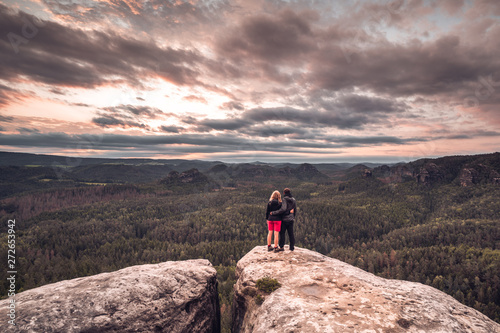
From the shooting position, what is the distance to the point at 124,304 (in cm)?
1200

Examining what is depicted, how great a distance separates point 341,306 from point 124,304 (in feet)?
40.4

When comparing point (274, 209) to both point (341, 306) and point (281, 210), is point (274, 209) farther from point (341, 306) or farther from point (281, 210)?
point (341, 306)

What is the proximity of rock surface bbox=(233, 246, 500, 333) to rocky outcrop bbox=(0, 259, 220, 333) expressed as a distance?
3.33 meters

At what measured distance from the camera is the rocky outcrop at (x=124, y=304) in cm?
1038

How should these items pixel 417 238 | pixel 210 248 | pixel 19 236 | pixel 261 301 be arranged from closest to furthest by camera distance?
1. pixel 261 301
2. pixel 210 248
3. pixel 417 238
4. pixel 19 236

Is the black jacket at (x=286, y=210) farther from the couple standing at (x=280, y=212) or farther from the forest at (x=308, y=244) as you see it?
the forest at (x=308, y=244)

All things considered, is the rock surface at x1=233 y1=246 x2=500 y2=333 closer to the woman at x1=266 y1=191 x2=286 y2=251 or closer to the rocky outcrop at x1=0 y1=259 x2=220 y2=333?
the woman at x1=266 y1=191 x2=286 y2=251

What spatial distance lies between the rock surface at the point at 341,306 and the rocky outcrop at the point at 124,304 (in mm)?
3332

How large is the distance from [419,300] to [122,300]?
55.9 feet

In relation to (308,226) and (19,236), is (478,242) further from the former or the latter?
(19,236)

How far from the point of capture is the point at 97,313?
36.5ft

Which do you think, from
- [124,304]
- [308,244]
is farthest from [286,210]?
[308,244]

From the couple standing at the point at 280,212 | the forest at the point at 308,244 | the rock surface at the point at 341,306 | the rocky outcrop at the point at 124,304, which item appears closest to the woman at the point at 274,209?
the couple standing at the point at 280,212

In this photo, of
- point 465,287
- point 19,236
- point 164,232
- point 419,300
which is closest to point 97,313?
point 419,300
